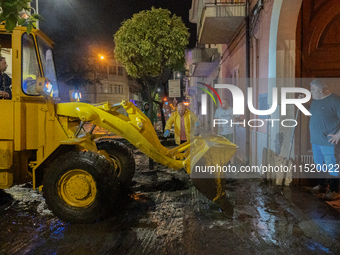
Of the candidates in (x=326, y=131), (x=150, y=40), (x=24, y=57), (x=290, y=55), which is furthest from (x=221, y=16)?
Result: (x=24, y=57)

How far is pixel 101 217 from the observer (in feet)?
11.9

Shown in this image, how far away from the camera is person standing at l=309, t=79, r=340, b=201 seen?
15.1 ft

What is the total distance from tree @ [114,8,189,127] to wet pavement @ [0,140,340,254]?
908 centimetres

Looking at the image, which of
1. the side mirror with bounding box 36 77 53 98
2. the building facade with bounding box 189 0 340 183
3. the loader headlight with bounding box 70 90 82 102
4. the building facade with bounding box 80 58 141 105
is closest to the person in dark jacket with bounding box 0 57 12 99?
the side mirror with bounding box 36 77 53 98

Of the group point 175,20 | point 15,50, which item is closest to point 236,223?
point 15,50

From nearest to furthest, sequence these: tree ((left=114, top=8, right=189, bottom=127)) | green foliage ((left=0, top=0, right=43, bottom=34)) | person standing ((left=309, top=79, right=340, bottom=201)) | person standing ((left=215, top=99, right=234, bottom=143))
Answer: green foliage ((left=0, top=0, right=43, bottom=34)), person standing ((left=309, top=79, right=340, bottom=201)), person standing ((left=215, top=99, right=234, bottom=143)), tree ((left=114, top=8, right=189, bottom=127))

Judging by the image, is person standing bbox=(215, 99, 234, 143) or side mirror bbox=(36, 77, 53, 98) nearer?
side mirror bbox=(36, 77, 53, 98)

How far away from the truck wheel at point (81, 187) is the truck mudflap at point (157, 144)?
0.73 m

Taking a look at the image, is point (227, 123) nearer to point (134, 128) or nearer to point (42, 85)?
point (134, 128)

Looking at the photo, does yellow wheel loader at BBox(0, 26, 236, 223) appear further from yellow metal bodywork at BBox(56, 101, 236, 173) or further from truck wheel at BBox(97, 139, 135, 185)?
truck wheel at BBox(97, 139, 135, 185)

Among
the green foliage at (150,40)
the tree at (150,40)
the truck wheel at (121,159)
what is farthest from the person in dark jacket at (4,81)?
the green foliage at (150,40)

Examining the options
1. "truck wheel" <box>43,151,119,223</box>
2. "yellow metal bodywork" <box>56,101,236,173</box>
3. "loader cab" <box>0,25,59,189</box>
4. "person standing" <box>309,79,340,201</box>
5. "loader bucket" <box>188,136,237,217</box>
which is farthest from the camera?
"person standing" <box>309,79,340,201</box>

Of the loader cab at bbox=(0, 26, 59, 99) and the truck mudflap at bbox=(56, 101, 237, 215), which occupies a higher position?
the loader cab at bbox=(0, 26, 59, 99)

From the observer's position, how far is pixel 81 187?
3668 mm
